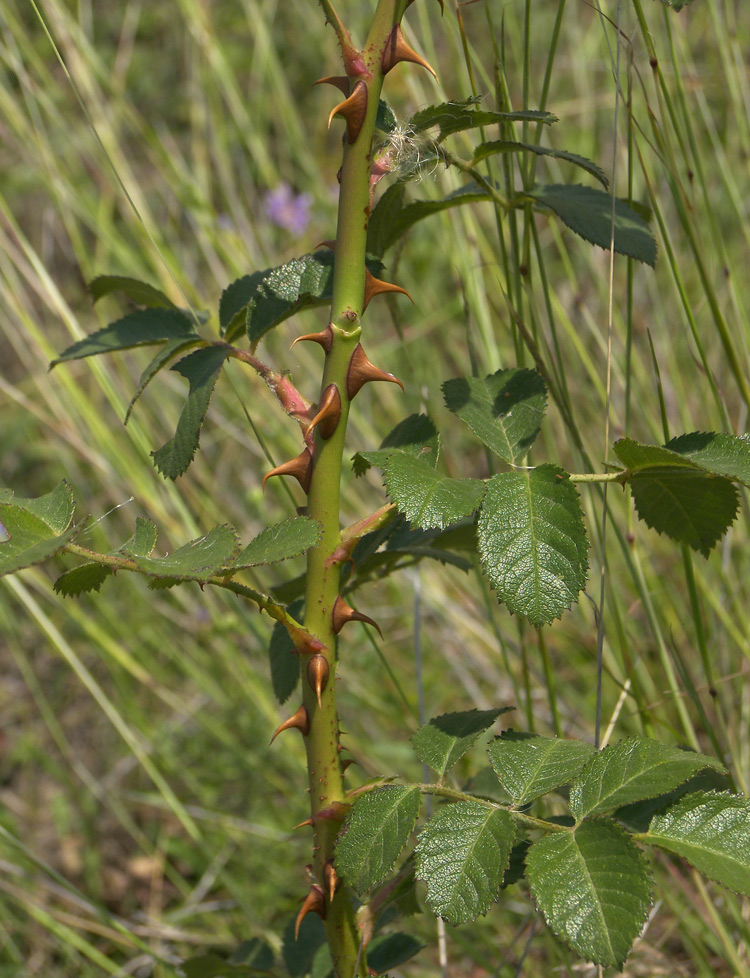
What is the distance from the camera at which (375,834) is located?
1.45 ft

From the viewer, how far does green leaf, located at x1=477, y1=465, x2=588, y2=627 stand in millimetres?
422

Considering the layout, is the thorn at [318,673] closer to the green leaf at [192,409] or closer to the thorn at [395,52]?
the green leaf at [192,409]

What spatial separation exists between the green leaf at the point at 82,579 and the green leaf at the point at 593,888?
26 cm

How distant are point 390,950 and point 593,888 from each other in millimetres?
255

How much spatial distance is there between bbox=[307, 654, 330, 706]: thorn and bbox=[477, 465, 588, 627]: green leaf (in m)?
0.12

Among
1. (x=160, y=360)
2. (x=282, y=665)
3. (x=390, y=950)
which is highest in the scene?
(x=160, y=360)

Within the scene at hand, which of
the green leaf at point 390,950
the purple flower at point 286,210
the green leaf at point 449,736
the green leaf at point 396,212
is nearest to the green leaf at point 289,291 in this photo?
the green leaf at point 396,212

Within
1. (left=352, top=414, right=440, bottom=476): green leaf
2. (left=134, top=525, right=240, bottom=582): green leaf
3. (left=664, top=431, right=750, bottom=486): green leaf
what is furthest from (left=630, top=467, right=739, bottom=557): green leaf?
(left=134, top=525, right=240, bottom=582): green leaf

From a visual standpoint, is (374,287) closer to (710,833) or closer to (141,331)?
(141,331)

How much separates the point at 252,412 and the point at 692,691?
85 cm

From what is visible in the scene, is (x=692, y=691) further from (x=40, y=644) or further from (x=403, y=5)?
(x=40, y=644)

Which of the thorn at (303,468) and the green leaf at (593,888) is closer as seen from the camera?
the green leaf at (593,888)

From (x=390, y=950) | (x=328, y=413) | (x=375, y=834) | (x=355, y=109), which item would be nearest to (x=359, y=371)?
(x=328, y=413)

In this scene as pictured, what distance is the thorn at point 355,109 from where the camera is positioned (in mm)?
441
